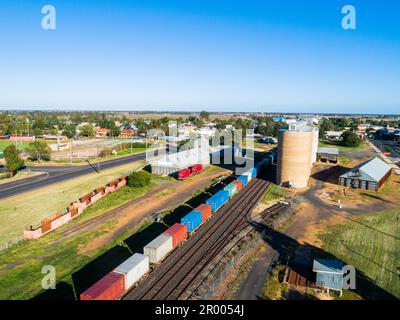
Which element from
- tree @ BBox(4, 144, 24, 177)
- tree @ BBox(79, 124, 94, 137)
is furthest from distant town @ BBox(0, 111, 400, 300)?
tree @ BBox(79, 124, 94, 137)

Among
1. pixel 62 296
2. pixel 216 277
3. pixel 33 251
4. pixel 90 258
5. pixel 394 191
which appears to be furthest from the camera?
pixel 394 191

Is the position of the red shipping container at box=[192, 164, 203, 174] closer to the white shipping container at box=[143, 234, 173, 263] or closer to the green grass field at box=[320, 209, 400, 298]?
the green grass field at box=[320, 209, 400, 298]

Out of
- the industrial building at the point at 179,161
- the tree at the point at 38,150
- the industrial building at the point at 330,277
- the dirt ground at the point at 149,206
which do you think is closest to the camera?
the industrial building at the point at 330,277

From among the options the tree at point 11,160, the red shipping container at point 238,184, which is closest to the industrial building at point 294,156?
the red shipping container at point 238,184

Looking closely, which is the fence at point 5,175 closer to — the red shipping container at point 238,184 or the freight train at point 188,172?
the freight train at point 188,172

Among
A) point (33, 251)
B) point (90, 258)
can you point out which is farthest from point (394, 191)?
point (33, 251)
